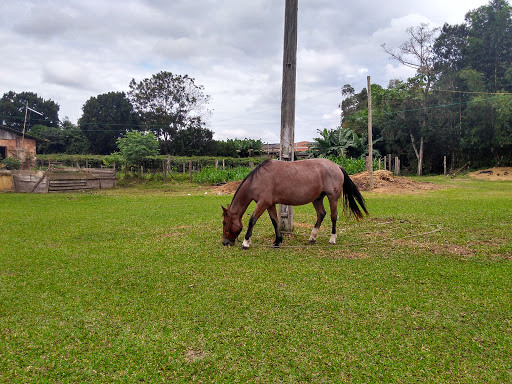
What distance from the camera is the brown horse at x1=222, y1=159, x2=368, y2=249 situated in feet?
19.9

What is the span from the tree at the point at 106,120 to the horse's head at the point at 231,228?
49681 mm

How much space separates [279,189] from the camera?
611 centimetres

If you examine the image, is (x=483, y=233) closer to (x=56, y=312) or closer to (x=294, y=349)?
(x=294, y=349)

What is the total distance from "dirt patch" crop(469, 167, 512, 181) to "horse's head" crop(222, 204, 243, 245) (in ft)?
89.5

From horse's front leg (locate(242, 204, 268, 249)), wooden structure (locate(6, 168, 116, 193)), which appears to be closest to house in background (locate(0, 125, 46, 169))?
wooden structure (locate(6, 168, 116, 193))

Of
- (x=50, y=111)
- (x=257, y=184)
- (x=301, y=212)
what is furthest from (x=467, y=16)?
(x=50, y=111)

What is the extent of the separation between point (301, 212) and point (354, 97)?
44.0 metres

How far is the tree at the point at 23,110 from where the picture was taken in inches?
2270

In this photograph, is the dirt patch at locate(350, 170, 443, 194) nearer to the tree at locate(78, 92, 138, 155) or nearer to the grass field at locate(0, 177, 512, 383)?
the grass field at locate(0, 177, 512, 383)

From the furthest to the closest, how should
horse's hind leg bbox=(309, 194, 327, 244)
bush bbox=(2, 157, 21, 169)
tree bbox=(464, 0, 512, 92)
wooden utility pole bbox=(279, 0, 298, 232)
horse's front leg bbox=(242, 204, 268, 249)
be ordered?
tree bbox=(464, 0, 512, 92) < bush bbox=(2, 157, 21, 169) < wooden utility pole bbox=(279, 0, 298, 232) < horse's hind leg bbox=(309, 194, 327, 244) < horse's front leg bbox=(242, 204, 268, 249)

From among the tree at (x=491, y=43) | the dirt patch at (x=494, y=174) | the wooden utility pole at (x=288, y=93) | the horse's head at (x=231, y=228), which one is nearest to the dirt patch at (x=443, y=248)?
the wooden utility pole at (x=288, y=93)

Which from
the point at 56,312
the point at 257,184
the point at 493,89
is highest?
the point at 493,89

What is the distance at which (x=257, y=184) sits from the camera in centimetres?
613

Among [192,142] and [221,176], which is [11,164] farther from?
[192,142]
